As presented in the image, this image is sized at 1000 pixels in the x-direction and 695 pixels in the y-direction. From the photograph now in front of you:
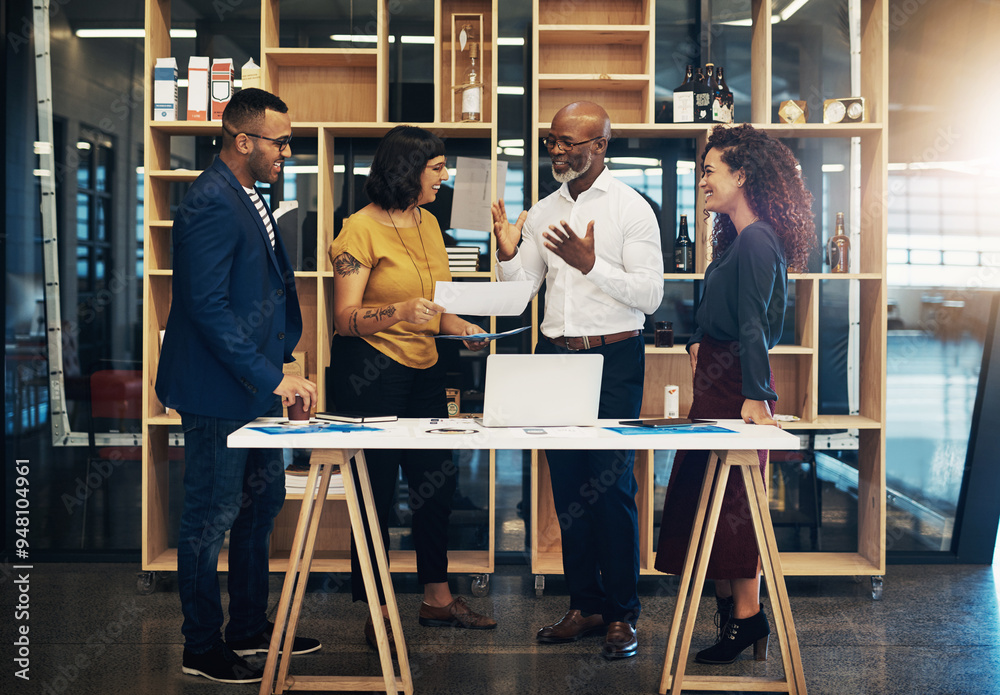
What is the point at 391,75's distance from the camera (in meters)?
3.75

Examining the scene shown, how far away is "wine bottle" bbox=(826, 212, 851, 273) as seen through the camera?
3.47 m

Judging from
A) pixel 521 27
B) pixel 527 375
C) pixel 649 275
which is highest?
pixel 521 27

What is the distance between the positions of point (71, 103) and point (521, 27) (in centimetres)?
221

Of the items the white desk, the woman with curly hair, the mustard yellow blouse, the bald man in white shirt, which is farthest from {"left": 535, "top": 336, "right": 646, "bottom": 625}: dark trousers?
the mustard yellow blouse

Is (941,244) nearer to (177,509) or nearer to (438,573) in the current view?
(438,573)

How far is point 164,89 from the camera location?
3326 mm

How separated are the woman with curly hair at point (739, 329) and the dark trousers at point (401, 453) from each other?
0.79 meters

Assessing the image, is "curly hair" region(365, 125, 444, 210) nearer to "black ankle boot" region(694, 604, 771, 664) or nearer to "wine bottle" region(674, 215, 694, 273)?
"wine bottle" region(674, 215, 694, 273)

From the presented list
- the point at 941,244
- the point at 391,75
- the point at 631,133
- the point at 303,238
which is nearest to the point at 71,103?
the point at 303,238

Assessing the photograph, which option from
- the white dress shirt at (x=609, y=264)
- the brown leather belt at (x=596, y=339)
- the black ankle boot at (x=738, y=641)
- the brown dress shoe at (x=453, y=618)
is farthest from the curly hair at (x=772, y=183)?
the brown dress shoe at (x=453, y=618)

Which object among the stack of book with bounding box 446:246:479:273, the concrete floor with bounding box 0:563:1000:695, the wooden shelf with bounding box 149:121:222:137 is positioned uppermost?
the wooden shelf with bounding box 149:121:222:137

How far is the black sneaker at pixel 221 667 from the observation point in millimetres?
2391

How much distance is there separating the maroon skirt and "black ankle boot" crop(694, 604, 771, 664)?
0.18m

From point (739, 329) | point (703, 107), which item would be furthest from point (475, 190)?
point (739, 329)
